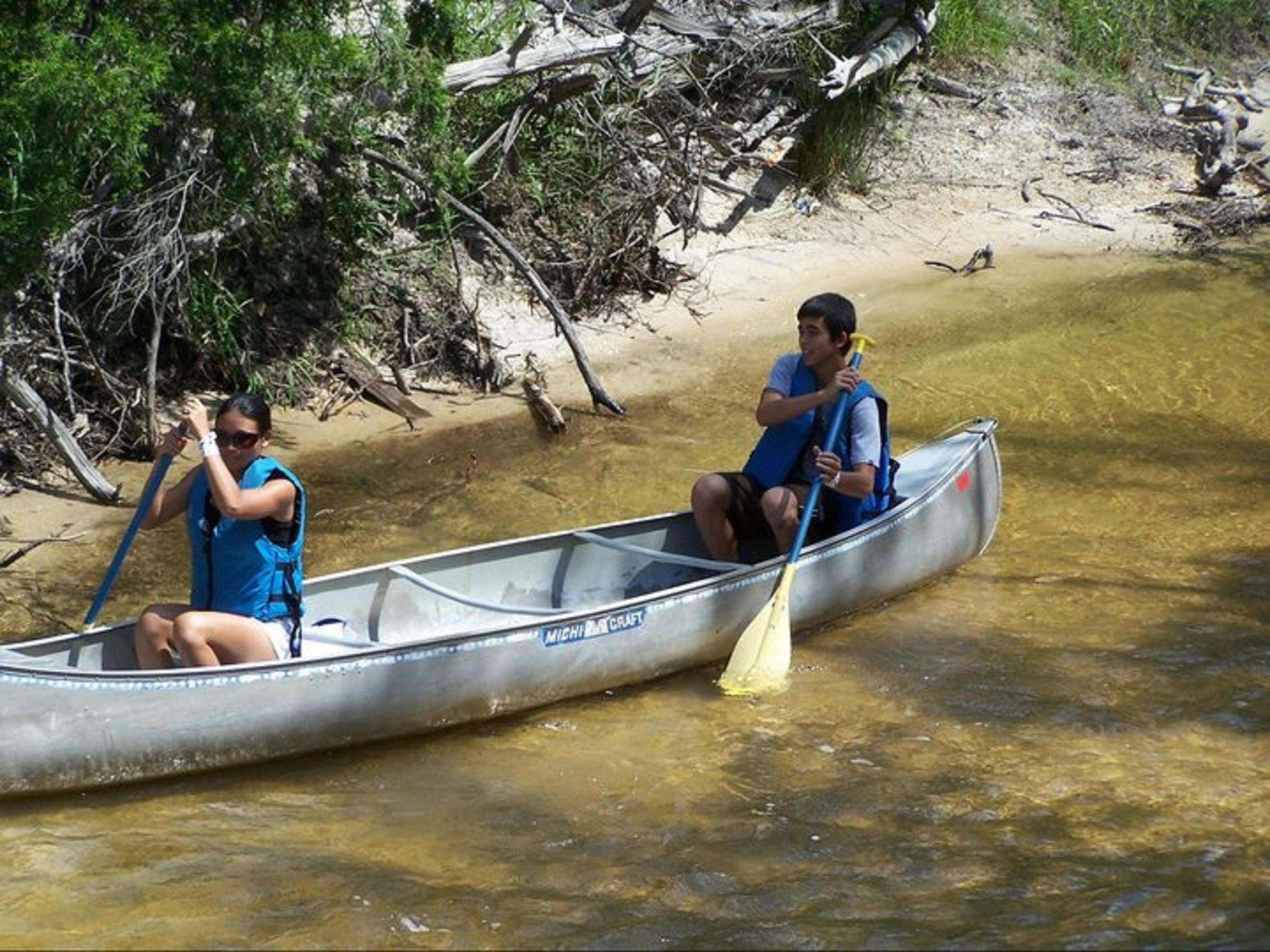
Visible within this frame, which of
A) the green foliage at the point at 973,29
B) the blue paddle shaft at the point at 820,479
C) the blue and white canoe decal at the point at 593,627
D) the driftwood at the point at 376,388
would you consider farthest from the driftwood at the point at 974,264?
the blue and white canoe decal at the point at 593,627

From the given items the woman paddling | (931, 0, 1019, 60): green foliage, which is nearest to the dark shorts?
the woman paddling

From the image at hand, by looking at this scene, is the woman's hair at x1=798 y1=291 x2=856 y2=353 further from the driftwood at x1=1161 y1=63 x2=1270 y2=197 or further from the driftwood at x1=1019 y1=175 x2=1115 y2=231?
the driftwood at x1=1161 y1=63 x2=1270 y2=197

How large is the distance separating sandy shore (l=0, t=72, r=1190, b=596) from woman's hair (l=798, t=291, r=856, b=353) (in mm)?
3302

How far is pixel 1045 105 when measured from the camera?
50.5 ft

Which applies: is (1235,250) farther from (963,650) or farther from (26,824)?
(26,824)

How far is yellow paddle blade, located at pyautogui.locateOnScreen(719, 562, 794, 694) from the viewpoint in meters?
6.88

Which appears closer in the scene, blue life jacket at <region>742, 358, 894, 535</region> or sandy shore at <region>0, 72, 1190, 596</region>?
blue life jacket at <region>742, 358, 894, 535</region>

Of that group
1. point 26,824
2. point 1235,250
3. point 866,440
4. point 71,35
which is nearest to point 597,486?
point 866,440

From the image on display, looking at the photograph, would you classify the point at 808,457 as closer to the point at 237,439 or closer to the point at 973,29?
the point at 237,439

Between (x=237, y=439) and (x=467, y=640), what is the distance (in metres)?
1.14

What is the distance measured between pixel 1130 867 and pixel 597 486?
4.34m

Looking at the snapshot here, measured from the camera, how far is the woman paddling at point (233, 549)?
5.78 meters

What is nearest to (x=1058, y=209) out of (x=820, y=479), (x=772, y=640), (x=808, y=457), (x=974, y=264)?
(x=974, y=264)

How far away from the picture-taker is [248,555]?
5.95 m
